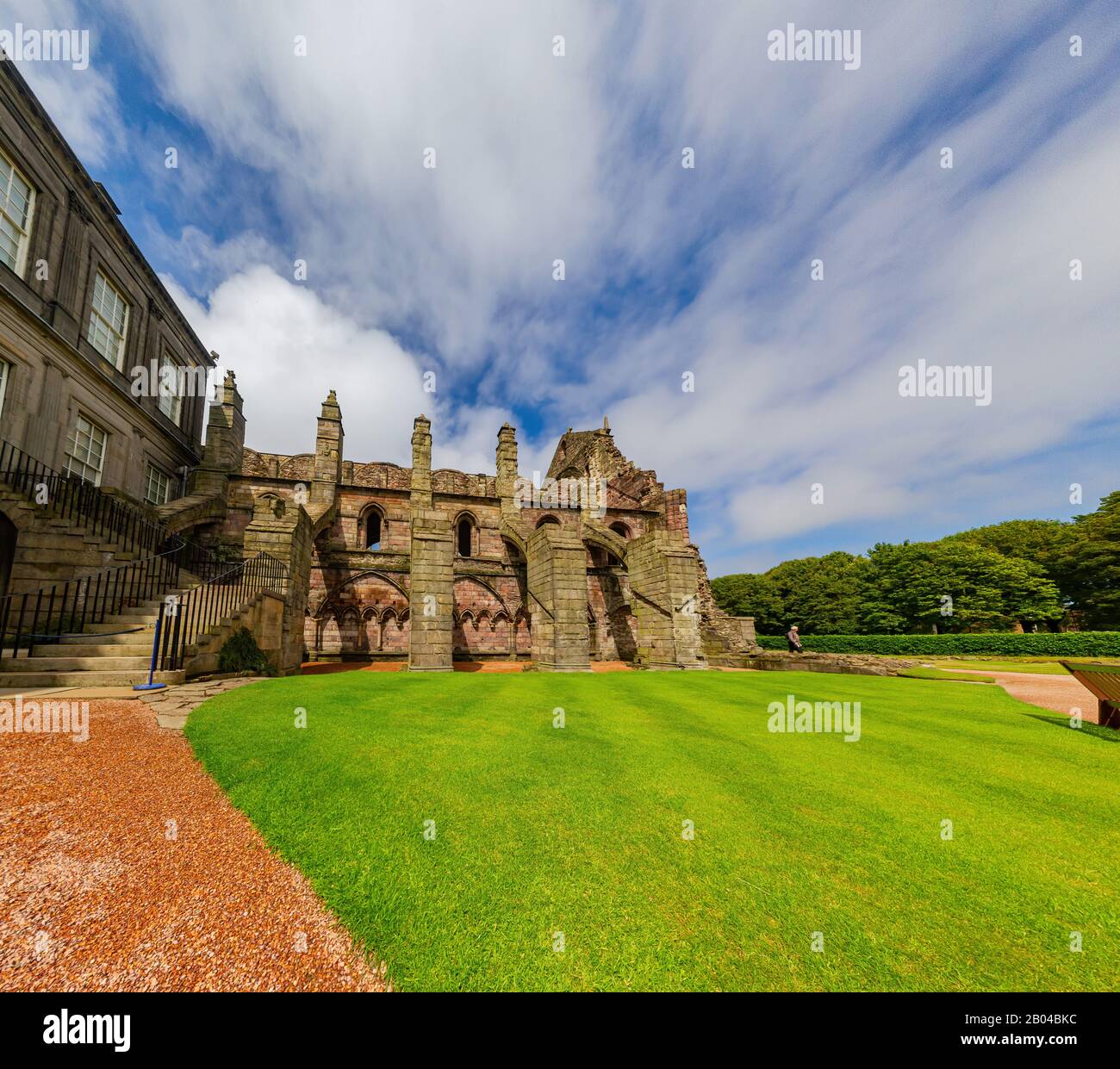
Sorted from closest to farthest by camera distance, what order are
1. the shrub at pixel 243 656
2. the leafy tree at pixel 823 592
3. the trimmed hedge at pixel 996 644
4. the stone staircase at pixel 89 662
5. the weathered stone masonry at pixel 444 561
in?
the stone staircase at pixel 89 662
the shrub at pixel 243 656
the weathered stone masonry at pixel 444 561
the trimmed hedge at pixel 996 644
the leafy tree at pixel 823 592

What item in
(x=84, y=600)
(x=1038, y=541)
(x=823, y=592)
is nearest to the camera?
(x=84, y=600)

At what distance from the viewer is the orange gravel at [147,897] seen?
6.07ft

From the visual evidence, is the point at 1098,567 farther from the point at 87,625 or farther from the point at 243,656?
the point at 87,625

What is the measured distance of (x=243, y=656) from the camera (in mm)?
9211

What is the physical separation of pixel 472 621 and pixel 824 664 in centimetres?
1487

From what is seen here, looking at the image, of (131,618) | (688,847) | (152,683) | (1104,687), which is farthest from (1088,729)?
(131,618)

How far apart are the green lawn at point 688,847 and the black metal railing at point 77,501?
363 inches

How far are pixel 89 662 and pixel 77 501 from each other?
6.45 metres

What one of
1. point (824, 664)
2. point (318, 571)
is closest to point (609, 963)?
point (824, 664)

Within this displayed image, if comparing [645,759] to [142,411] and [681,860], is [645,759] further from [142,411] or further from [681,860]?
[142,411]

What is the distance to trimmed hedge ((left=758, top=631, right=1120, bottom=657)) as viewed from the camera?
83.2 feet

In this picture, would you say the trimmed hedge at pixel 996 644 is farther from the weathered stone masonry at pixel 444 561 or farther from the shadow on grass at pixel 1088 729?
the shadow on grass at pixel 1088 729

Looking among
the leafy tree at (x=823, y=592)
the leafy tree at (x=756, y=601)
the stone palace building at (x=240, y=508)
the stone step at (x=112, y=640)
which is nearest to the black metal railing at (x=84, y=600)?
the stone step at (x=112, y=640)

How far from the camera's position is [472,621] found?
20438mm
